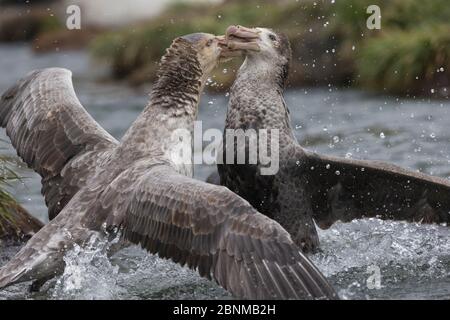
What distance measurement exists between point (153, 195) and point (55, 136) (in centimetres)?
184

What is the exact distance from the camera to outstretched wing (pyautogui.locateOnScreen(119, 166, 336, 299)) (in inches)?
254

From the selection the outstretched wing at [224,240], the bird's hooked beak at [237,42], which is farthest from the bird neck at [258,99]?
the outstretched wing at [224,240]

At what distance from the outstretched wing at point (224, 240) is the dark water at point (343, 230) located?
67 centimetres

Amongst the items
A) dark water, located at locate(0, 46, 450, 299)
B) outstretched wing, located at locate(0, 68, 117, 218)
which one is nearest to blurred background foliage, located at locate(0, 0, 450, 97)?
dark water, located at locate(0, 46, 450, 299)

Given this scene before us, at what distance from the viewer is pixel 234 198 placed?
6652 millimetres

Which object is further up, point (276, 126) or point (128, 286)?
point (276, 126)

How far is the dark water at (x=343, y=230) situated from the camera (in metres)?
7.55

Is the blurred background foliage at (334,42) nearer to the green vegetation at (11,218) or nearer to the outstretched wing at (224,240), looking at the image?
the green vegetation at (11,218)

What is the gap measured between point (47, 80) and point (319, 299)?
368 centimetres

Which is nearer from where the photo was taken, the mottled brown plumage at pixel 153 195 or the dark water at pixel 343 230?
the mottled brown plumage at pixel 153 195

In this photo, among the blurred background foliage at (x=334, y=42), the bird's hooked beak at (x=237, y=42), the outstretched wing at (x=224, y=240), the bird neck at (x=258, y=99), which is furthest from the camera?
the blurred background foliage at (x=334, y=42)

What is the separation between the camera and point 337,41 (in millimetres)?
17562
